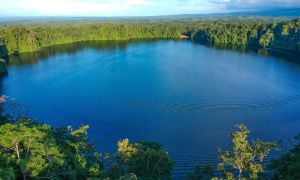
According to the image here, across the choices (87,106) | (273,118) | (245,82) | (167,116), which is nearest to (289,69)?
(245,82)

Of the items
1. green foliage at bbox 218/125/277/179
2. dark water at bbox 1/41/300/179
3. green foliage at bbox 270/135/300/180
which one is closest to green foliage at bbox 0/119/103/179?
green foliage at bbox 218/125/277/179

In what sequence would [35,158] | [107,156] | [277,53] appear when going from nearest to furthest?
[35,158] → [107,156] → [277,53]

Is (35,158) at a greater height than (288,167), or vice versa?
(35,158)

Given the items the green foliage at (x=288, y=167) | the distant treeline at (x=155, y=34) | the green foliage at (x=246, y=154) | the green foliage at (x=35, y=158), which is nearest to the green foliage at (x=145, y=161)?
the green foliage at (x=35, y=158)

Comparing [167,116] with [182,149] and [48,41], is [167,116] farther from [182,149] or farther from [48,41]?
[48,41]

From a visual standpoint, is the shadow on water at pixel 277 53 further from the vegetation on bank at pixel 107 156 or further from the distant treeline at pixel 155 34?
the vegetation on bank at pixel 107 156

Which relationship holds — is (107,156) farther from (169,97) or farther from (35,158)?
(169,97)

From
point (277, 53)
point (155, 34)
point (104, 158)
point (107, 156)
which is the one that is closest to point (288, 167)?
point (107, 156)
